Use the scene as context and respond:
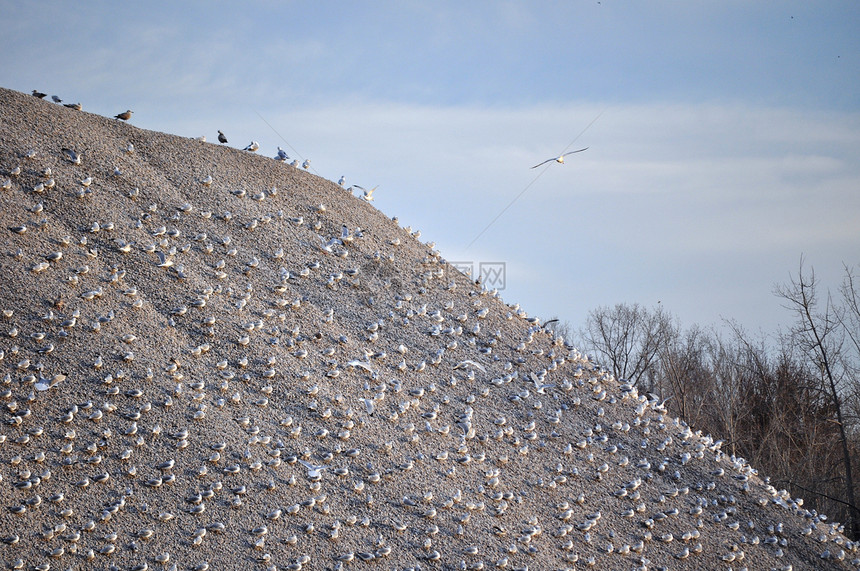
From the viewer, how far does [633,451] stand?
16.0m

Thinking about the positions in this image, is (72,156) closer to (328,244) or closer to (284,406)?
(328,244)

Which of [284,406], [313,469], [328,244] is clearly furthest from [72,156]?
[313,469]

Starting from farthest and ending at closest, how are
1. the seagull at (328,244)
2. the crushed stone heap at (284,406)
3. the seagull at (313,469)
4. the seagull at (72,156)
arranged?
the seagull at (328,244) < the seagull at (72,156) < the seagull at (313,469) < the crushed stone heap at (284,406)

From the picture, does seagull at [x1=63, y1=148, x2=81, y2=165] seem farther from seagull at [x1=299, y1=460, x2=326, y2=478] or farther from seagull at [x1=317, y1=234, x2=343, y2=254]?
seagull at [x1=299, y1=460, x2=326, y2=478]

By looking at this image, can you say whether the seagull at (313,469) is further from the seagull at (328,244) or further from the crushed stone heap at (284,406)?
the seagull at (328,244)

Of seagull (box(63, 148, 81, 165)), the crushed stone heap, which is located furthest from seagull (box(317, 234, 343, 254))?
seagull (box(63, 148, 81, 165))

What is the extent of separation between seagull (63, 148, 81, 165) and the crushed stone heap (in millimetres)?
44

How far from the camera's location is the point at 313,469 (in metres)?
12.4

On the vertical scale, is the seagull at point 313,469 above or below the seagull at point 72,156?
below

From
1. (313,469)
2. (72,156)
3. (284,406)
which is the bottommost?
(313,469)

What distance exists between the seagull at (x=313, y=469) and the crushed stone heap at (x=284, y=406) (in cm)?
5

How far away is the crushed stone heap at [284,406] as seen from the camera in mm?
11125

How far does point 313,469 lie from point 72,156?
401 inches

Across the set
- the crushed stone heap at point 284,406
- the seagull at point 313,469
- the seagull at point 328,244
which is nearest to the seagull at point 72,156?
the crushed stone heap at point 284,406
